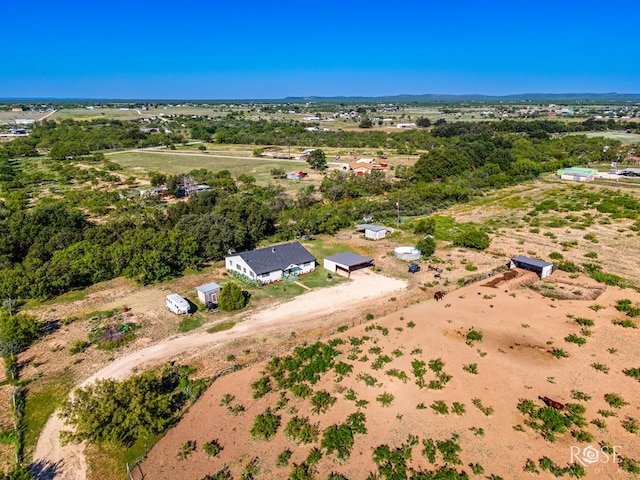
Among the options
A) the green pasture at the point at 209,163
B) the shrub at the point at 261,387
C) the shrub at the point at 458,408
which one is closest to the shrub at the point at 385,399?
the shrub at the point at 458,408

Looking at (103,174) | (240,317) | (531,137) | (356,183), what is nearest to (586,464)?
(240,317)

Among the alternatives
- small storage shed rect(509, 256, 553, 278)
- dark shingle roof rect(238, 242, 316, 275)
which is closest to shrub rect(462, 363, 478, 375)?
small storage shed rect(509, 256, 553, 278)

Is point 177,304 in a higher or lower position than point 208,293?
lower

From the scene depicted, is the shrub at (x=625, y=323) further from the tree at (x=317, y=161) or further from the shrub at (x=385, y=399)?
the tree at (x=317, y=161)

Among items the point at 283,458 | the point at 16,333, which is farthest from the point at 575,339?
the point at 16,333

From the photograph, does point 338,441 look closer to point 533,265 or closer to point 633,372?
point 633,372

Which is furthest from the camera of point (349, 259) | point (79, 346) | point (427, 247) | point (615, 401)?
point (427, 247)
